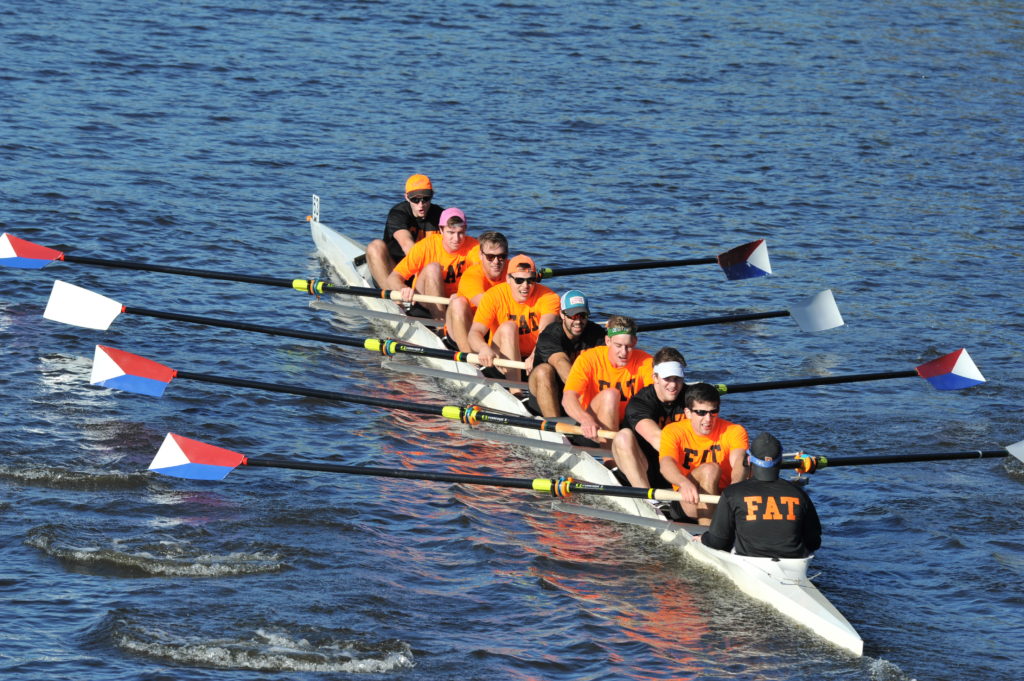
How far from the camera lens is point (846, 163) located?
27.5 meters

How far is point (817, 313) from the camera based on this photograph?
17.9 metres

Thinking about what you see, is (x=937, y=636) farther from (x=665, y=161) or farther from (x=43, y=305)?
(x=665, y=161)

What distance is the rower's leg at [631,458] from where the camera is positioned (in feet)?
41.8

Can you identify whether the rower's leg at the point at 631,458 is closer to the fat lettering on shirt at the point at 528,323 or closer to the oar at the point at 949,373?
the oar at the point at 949,373

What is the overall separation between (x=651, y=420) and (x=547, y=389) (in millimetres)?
1738

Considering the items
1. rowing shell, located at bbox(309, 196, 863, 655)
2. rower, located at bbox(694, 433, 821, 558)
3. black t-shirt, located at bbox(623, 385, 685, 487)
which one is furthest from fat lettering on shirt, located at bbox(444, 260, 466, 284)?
rower, located at bbox(694, 433, 821, 558)

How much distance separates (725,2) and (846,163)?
12.8m

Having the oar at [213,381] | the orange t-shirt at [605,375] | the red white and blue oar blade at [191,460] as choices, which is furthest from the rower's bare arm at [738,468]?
the red white and blue oar blade at [191,460]

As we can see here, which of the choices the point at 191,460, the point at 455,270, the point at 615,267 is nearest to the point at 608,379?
the point at 191,460

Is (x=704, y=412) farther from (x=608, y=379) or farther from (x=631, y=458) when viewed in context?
(x=608, y=379)

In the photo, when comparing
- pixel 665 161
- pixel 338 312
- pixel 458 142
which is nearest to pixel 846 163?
pixel 665 161

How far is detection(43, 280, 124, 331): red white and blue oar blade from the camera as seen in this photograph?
16125mm

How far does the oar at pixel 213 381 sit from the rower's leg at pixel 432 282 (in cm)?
321

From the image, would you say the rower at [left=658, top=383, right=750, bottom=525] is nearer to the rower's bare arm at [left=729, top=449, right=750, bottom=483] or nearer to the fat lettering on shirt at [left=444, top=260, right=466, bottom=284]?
the rower's bare arm at [left=729, top=449, right=750, bottom=483]
